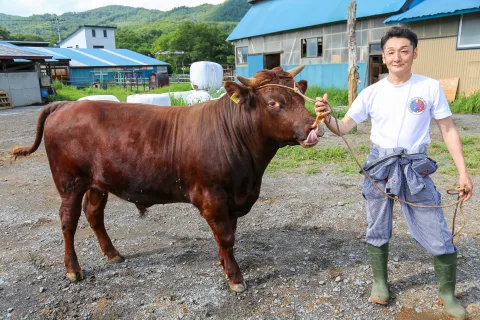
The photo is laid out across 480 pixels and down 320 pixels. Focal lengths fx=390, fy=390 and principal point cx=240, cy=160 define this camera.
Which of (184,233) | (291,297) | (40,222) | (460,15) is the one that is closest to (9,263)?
(40,222)

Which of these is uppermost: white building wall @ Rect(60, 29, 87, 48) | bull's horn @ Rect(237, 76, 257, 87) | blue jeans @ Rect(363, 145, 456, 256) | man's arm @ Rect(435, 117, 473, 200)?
white building wall @ Rect(60, 29, 87, 48)

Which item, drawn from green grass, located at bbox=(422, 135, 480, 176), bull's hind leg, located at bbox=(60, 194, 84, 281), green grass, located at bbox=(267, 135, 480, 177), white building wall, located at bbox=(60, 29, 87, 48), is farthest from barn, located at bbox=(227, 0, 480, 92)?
white building wall, located at bbox=(60, 29, 87, 48)

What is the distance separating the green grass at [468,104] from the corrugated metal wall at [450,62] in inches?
26.5

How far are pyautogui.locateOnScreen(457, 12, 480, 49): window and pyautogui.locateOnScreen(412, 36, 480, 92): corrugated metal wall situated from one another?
0.17 meters

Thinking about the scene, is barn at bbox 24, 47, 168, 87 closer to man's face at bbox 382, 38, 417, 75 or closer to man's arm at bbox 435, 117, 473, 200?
man's face at bbox 382, 38, 417, 75

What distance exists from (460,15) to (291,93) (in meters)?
12.3

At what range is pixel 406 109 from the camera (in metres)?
2.55

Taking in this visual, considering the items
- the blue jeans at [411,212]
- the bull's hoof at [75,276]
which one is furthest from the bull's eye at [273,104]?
the bull's hoof at [75,276]

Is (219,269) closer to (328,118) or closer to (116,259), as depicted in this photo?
(116,259)

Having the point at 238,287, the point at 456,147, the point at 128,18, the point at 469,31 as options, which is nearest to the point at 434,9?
the point at 469,31

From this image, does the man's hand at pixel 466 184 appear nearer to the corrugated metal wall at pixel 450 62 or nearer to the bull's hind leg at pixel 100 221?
the bull's hind leg at pixel 100 221

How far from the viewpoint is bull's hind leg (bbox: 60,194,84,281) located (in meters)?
3.41

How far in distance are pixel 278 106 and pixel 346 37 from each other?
49.1 feet

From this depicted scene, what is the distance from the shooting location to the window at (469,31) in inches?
472
